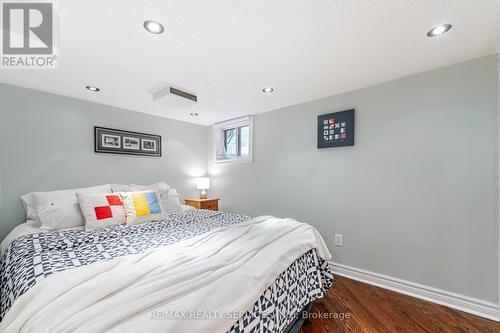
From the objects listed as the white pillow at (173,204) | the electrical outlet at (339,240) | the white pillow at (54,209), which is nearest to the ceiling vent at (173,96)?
the white pillow at (173,204)

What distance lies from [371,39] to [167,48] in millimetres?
1571

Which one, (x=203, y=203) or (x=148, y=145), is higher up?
(x=148, y=145)

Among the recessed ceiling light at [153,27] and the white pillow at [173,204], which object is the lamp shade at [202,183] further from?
the recessed ceiling light at [153,27]

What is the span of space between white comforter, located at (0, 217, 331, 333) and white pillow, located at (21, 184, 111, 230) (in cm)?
125

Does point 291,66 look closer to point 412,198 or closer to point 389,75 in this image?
point 389,75

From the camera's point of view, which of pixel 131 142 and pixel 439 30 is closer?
pixel 439 30

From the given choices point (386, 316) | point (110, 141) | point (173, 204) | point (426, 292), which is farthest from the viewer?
point (110, 141)

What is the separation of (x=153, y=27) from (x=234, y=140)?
250 cm

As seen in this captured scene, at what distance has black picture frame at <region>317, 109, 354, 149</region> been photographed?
7.86 ft

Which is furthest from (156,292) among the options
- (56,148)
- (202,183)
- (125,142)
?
(202,183)

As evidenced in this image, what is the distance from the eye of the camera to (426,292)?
1.92m

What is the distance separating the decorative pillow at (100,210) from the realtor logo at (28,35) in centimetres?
125

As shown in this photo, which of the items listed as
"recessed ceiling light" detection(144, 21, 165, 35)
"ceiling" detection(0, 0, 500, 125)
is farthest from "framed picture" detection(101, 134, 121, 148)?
"recessed ceiling light" detection(144, 21, 165, 35)

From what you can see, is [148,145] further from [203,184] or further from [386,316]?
[386,316]
